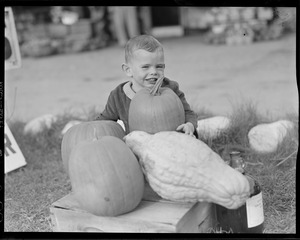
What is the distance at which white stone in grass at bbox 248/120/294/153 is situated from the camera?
2.77 m

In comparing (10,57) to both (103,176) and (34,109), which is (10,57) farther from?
(34,109)

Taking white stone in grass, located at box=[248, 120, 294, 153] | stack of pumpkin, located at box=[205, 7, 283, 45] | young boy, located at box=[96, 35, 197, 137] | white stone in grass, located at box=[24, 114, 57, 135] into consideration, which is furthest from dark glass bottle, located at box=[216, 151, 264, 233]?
stack of pumpkin, located at box=[205, 7, 283, 45]

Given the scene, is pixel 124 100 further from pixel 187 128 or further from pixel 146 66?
pixel 187 128

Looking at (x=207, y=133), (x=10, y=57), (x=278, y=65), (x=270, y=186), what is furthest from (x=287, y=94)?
(x=10, y=57)

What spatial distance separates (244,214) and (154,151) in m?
0.42

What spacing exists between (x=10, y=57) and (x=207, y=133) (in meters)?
1.19

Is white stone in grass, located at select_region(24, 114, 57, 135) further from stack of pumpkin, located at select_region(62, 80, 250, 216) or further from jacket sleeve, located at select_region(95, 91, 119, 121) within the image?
stack of pumpkin, located at select_region(62, 80, 250, 216)

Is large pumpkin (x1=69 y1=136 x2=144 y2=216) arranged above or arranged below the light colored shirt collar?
below

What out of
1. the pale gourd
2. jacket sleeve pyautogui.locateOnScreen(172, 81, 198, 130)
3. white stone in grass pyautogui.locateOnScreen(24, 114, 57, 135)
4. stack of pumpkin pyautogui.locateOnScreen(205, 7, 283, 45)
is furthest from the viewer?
stack of pumpkin pyautogui.locateOnScreen(205, 7, 283, 45)

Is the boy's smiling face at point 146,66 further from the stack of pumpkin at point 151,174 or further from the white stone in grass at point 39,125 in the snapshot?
the white stone in grass at point 39,125

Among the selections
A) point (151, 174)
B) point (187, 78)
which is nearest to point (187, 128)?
point (151, 174)

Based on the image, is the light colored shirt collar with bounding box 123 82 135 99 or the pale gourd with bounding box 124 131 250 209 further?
the light colored shirt collar with bounding box 123 82 135 99

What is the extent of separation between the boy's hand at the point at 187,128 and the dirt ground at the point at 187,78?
1.50 m

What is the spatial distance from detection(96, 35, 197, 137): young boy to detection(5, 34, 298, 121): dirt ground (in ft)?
4.42
